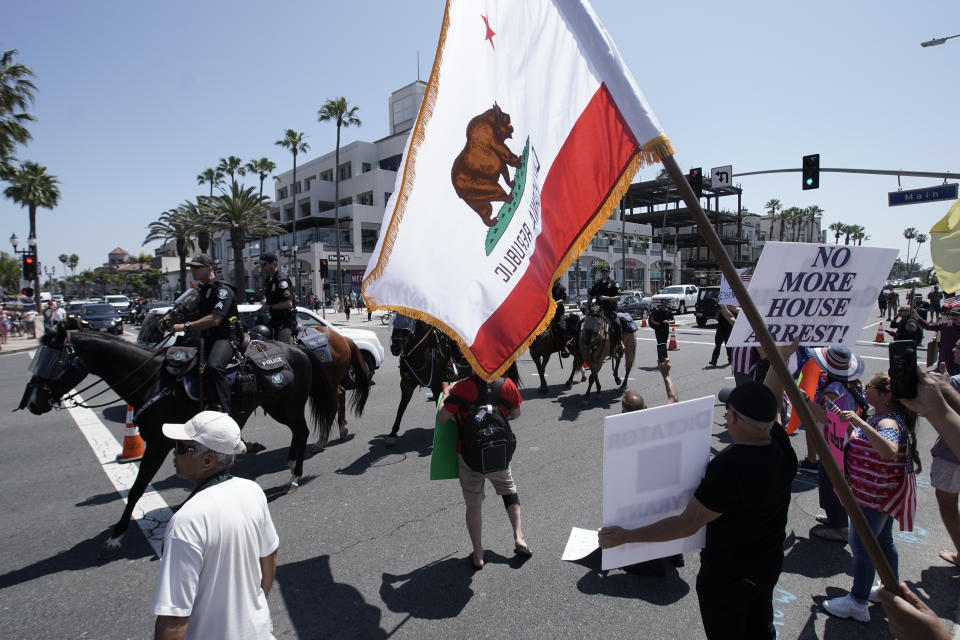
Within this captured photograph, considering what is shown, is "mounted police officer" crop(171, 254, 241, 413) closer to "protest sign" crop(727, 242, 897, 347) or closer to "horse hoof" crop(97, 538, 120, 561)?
"horse hoof" crop(97, 538, 120, 561)

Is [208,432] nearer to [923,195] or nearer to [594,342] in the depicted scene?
[594,342]

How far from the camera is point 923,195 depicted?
15156 millimetres

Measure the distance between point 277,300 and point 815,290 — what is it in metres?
6.32

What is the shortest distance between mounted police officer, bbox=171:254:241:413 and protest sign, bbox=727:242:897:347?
486 centimetres

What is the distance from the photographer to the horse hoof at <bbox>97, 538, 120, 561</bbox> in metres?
4.02

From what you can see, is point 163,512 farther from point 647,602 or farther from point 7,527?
point 647,602

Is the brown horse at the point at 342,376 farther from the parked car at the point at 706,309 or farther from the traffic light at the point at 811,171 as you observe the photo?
the parked car at the point at 706,309

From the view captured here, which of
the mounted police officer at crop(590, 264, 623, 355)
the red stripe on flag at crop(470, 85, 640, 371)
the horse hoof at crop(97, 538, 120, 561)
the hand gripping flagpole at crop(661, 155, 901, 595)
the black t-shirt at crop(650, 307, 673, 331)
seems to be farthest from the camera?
the black t-shirt at crop(650, 307, 673, 331)

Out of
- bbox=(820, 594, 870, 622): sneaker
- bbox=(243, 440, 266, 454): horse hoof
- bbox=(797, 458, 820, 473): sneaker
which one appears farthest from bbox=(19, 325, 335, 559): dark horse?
bbox=(797, 458, 820, 473): sneaker

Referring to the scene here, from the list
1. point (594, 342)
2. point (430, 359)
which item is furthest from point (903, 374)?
point (594, 342)

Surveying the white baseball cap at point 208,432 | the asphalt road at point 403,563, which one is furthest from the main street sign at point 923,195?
the white baseball cap at point 208,432

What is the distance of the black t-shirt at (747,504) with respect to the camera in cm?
210

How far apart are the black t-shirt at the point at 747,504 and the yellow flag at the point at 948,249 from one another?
3943 mm

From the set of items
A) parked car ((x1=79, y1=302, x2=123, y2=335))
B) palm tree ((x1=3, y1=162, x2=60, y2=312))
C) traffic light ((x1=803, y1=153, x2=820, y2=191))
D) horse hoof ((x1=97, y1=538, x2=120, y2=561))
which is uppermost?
palm tree ((x1=3, y1=162, x2=60, y2=312))
